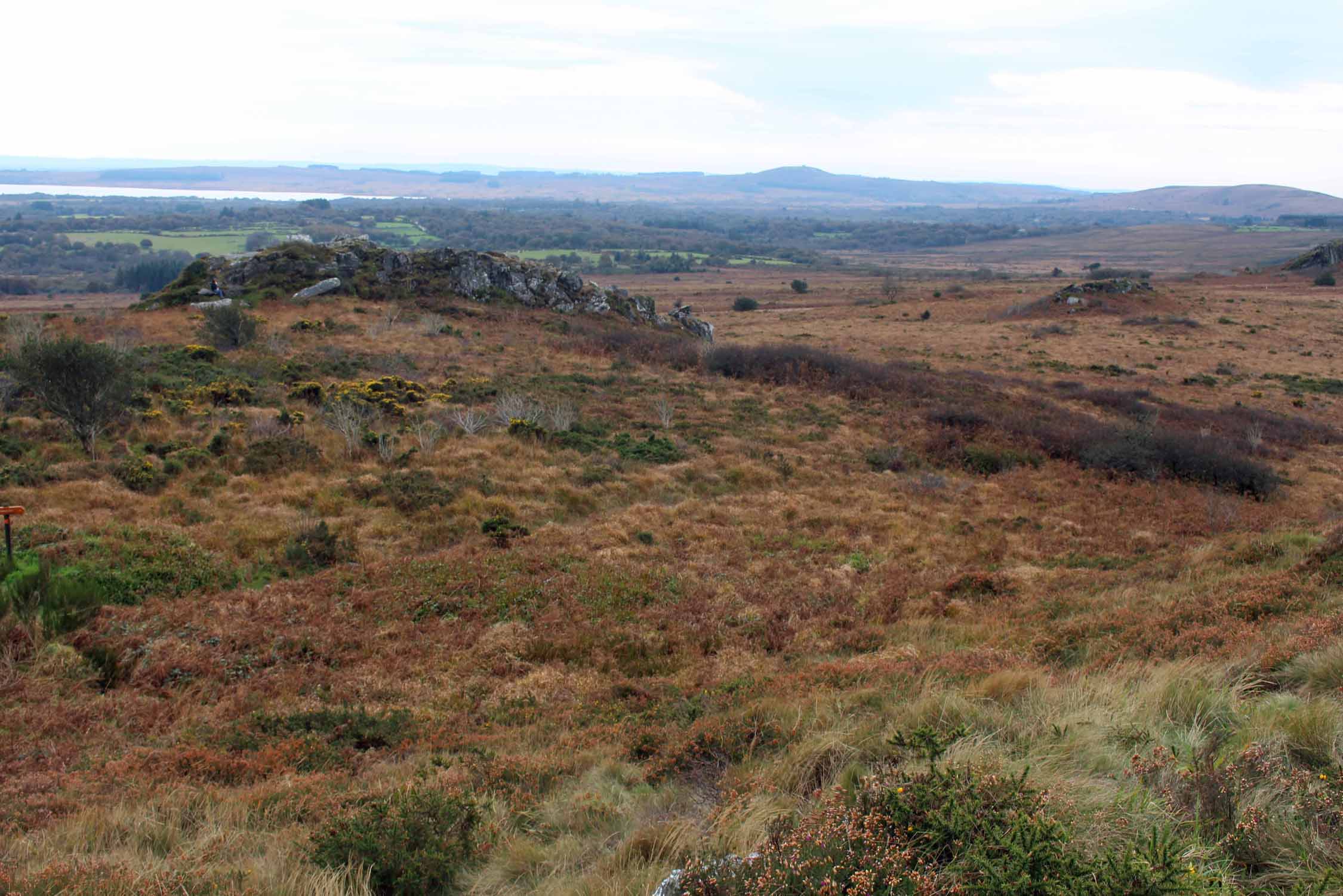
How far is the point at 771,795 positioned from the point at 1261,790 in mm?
2524

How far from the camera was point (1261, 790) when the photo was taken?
146 inches

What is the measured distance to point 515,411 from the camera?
694 inches

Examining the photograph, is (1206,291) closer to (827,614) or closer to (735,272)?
(735,272)

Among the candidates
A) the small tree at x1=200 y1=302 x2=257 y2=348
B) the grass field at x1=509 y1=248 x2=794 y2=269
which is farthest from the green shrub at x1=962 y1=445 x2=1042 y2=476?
the grass field at x1=509 y1=248 x2=794 y2=269

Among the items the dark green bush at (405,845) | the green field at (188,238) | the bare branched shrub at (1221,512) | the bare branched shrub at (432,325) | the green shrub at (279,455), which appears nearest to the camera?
the dark green bush at (405,845)

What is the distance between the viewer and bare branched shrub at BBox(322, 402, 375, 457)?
48.0ft

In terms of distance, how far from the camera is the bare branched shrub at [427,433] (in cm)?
1492

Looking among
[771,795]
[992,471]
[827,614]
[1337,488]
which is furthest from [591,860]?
[1337,488]

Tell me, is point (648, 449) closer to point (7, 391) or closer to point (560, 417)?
point (560, 417)

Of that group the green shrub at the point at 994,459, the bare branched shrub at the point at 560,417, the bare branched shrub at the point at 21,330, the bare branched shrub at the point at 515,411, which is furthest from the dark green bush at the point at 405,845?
the bare branched shrub at the point at 21,330

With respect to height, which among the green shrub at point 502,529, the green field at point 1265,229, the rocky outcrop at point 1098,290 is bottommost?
the green shrub at point 502,529

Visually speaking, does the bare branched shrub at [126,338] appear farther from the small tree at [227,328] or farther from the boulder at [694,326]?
the boulder at [694,326]

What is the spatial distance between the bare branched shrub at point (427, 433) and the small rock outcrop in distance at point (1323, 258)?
269ft

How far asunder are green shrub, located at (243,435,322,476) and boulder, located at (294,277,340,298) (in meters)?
19.4
